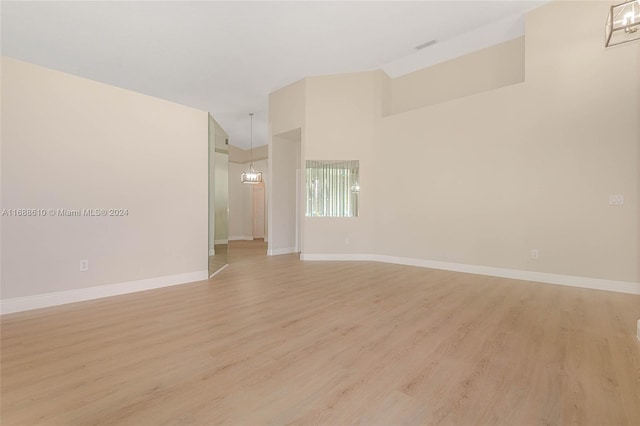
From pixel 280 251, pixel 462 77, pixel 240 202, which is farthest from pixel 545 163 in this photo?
pixel 240 202

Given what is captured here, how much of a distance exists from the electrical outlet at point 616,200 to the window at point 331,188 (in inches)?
155

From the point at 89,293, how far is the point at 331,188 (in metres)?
4.44

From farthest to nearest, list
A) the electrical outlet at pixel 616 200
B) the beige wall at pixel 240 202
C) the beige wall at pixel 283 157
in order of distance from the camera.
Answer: the beige wall at pixel 240 202, the beige wall at pixel 283 157, the electrical outlet at pixel 616 200

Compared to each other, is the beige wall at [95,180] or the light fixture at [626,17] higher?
the light fixture at [626,17]

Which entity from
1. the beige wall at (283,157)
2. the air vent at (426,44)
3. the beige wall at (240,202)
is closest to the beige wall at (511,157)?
the beige wall at (283,157)

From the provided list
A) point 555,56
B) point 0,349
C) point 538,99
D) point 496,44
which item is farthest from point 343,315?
point 496,44

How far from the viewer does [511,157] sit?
4.43 meters

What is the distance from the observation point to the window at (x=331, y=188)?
6223 millimetres

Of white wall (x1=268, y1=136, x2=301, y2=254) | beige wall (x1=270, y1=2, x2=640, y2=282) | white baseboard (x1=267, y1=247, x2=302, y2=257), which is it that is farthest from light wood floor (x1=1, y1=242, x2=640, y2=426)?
white wall (x1=268, y1=136, x2=301, y2=254)

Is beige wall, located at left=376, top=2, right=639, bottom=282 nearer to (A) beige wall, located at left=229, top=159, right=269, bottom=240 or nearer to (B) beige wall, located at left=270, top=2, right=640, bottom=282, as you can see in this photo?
(B) beige wall, located at left=270, top=2, right=640, bottom=282

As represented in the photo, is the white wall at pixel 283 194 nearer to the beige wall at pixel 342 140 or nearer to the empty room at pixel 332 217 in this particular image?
the empty room at pixel 332 217

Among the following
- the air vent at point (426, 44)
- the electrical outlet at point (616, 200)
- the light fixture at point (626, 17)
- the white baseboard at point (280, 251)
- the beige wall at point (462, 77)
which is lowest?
the white baseboard at point (280, 251)

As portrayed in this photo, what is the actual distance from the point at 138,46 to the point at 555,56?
6.65 metres

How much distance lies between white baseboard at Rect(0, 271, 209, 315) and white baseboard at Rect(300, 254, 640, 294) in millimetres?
2761
